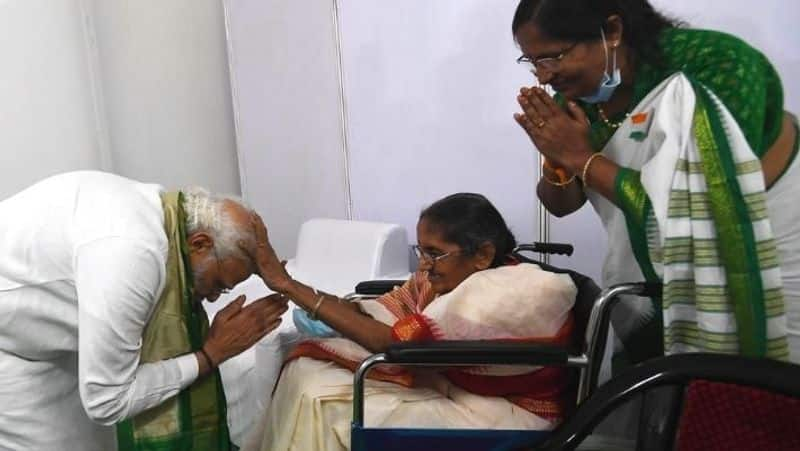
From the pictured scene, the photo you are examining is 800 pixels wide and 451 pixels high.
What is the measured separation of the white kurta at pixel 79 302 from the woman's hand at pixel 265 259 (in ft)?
0.58

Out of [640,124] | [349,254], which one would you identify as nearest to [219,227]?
[640,124]

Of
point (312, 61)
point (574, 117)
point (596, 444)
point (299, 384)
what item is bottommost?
point (596, 444)

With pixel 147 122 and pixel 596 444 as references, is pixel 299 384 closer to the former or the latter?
pixel 596 444

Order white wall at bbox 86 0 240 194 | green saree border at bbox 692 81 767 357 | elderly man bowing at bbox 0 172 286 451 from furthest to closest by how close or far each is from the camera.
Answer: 1. white wall at bbox 86 0 240 194
2. elderly man bowing at bbox 0 172 286 451
3. green saree border at bbox 692 81 767 357

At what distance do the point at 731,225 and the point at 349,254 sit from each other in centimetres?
159

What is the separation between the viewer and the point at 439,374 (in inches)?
52.0

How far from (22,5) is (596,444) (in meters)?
2.48

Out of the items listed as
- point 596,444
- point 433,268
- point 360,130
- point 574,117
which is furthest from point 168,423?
point 360,130

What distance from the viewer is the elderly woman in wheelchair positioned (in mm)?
1221

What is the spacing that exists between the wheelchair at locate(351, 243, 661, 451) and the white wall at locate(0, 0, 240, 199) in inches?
77.6

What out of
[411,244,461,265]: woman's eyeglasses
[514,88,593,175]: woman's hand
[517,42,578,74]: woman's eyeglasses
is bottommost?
[411,244,461,265]: woman's eyeglasses

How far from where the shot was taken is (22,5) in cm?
232

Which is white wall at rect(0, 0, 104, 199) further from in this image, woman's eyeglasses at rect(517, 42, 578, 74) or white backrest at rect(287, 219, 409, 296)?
woman's eyeglasses at rect(517, 42, 578, 74)

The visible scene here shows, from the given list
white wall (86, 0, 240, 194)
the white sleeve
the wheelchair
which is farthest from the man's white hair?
white wall (86, 0, 240, 194)
